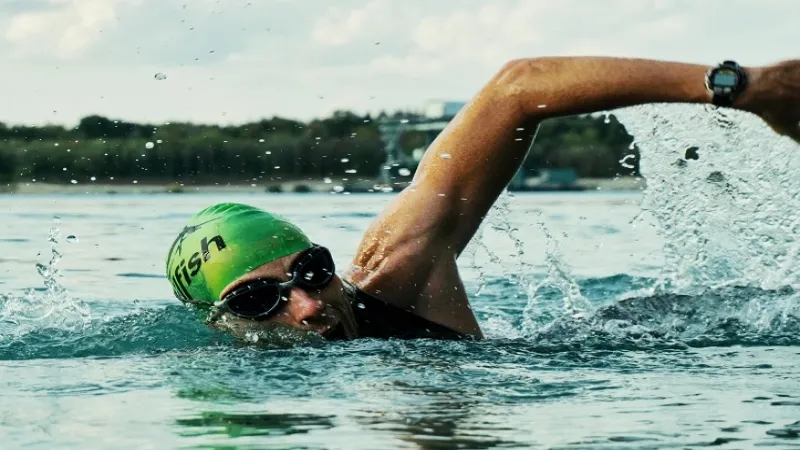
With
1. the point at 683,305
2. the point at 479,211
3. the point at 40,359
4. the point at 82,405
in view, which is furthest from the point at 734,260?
the point at 82,405

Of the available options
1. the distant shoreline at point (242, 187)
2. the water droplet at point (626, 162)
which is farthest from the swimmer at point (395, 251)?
the distant shoreline at point (242, 187)

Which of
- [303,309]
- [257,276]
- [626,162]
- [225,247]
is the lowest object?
[303,309]

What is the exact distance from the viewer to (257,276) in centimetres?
458

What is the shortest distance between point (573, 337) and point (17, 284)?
503cm

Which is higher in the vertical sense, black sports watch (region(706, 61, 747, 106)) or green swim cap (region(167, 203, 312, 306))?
black sports watch (region(706, 61, 747, 106))

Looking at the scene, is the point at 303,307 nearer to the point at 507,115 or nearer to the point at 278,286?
the point at 278,286

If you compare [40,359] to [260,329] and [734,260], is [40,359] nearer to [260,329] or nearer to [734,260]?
[260,329]

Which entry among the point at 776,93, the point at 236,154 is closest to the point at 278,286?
the point at 776,93

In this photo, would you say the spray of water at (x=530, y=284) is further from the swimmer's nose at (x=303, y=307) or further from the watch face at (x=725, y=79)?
the watch face at (x=725, y=79)

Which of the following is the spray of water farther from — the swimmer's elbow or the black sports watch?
the black sports watch

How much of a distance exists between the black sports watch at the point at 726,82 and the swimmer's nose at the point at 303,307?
1.49 m

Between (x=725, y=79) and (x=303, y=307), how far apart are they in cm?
159

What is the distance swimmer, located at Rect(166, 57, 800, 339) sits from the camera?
14.7 ft

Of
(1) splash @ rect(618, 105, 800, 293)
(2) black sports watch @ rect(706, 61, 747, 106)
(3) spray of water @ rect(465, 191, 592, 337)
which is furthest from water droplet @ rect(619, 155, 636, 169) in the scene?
(2) black sports watch @ rect(706, 61, 747, 106)
